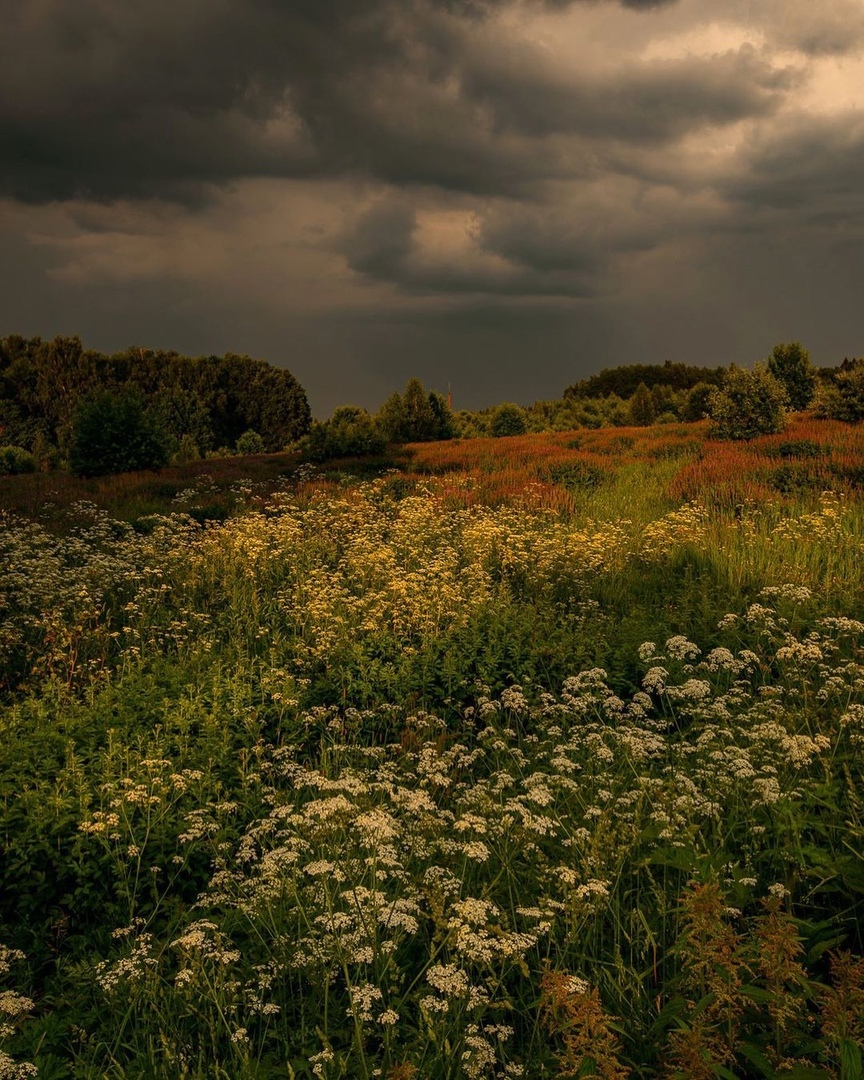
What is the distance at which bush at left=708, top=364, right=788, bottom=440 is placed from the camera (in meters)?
18.8

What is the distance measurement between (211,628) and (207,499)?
820 cm

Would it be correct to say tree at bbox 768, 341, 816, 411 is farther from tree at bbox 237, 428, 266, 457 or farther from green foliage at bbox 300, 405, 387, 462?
tree at bbox 237, 428, 266, 457

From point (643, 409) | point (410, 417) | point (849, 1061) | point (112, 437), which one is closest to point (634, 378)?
point (643, 409)

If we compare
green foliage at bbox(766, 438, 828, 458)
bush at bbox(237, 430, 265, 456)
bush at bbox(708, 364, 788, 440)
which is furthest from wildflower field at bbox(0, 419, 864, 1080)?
bush at bbox(237, 430, 265, 456)

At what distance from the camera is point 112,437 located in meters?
19.8

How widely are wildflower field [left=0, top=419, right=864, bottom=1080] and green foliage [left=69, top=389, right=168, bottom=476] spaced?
8.90 metres

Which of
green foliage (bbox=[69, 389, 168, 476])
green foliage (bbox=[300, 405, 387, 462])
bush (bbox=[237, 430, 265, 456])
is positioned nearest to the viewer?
green foliage (bbox=[69, 389, 168, 476])

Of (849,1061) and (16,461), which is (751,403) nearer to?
(849,1061)

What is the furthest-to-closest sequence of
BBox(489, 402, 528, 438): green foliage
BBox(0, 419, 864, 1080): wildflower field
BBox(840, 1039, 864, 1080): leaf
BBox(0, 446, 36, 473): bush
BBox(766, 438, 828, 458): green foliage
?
BBox(489, 402, 528, 438): green foliage < BBox(0, 446, 36, 473): bush < BBox(766, 438, 828, 458): green foliage < BBox(0, 419, 864, 1080): wildflower field < BBox(840, 1039, 864, 1080): leaf

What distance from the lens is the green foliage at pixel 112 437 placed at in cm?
1953

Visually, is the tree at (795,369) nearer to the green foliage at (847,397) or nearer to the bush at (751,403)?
the green foliage at (847,397)

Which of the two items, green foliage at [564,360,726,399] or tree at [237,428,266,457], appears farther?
green foliage at [564,360,726,399]

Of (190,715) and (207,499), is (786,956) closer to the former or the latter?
(190,715)

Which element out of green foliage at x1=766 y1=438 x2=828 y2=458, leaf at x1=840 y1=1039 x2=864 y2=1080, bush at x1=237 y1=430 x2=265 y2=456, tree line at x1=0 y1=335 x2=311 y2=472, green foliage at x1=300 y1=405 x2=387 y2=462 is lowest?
leaf at x1=840 y1=1039 x2=864 y2=1080
